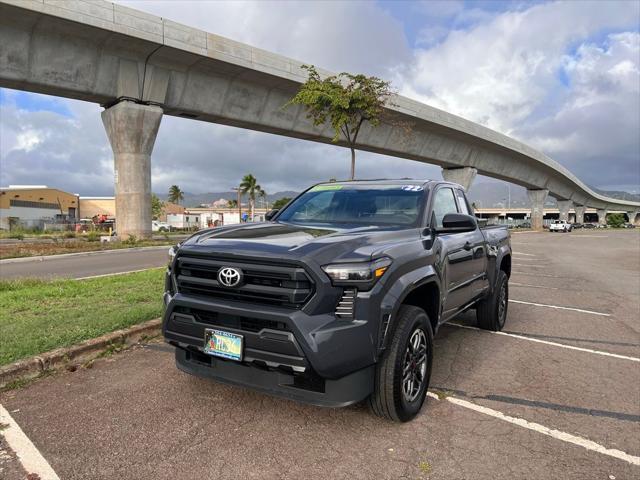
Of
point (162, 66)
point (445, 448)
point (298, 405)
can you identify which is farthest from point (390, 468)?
point (162, 66)

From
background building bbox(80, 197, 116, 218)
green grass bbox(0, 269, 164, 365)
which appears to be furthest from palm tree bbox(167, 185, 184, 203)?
green grass bbox(0, 269, 164, 365)

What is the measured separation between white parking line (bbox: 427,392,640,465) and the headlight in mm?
1512

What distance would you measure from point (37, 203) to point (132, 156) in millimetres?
63704

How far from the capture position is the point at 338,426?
317 centimetres

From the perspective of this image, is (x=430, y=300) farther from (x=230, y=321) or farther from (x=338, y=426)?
(x=230, y=321)

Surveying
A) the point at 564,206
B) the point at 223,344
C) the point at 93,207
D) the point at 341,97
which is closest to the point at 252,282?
the point at 223,344

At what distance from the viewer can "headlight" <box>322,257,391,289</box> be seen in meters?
2.81

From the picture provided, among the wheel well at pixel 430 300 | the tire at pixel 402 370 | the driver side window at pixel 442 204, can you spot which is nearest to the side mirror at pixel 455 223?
the driver side window at pixel 442 204

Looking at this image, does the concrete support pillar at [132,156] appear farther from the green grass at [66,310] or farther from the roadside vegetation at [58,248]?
the green grass at [66,310]

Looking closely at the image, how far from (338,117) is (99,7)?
35.1ft

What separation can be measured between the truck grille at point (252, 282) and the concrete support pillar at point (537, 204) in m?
67.3

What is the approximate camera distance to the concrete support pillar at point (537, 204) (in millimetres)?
62438

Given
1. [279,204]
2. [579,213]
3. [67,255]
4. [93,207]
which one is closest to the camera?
[67,255]

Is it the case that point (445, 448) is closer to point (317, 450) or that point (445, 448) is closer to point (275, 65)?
point (317, 450)
